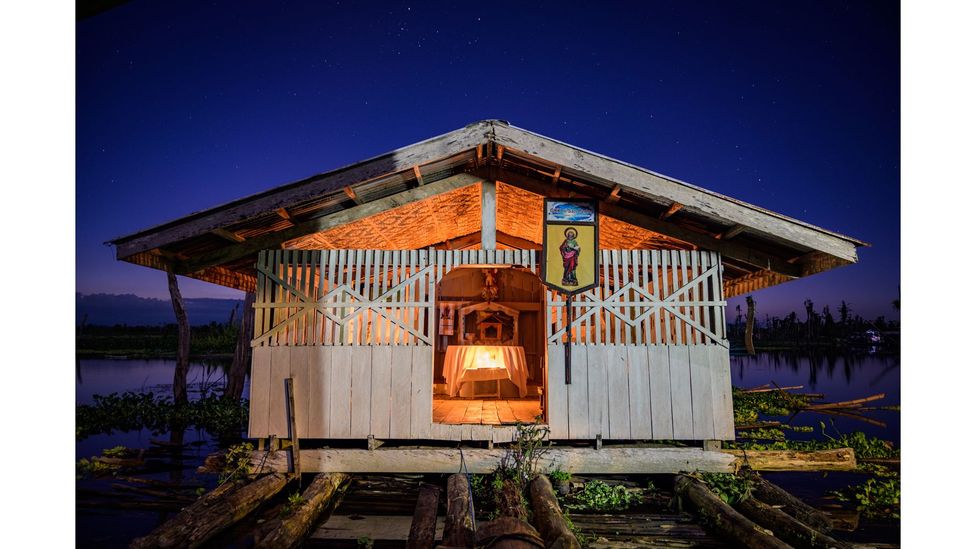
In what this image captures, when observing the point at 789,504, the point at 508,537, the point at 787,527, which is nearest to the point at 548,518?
the point at 508,537

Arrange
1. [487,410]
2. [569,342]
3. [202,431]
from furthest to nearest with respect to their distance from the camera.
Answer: [202,431], [487,410], [569,342]

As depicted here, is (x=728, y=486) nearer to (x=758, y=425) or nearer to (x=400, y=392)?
(x=400, y=392)

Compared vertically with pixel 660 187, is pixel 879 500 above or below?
below

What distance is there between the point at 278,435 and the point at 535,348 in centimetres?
818

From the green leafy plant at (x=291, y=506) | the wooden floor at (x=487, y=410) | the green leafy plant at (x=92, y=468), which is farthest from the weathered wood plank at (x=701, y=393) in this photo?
the green leafy plant at (x=92, y=468)

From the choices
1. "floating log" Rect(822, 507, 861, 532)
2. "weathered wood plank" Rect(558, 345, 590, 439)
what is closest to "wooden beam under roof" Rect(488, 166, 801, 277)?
"weathered wood plank" Rect(558, 345, 590, 439)

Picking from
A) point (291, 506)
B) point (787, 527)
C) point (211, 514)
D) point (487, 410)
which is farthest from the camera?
point (487, 410)

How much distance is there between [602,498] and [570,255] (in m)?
3.28

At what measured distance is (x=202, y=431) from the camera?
1400 cm

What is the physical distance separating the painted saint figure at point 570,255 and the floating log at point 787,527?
3.47 metres

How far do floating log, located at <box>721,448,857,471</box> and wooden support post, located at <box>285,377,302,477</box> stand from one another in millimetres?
5949

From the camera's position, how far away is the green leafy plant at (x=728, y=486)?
672 centimetres

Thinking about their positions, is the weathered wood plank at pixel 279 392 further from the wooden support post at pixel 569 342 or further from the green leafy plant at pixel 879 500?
the green leafy plant at pixel 879 500

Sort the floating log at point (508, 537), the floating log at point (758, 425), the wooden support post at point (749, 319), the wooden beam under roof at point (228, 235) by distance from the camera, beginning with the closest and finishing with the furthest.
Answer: the floating log at point (508, 537) → the wooden beam under roof at point (228, 235) → the wooden support post at point (749, 319) → the floating log at point (758, 425)
